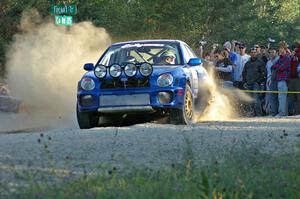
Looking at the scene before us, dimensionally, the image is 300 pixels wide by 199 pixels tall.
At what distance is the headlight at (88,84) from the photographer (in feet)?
44.0

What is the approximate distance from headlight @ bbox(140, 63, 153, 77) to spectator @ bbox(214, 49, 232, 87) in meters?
7.47

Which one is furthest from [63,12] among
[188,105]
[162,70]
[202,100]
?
[188,105]

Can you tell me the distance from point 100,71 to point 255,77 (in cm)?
732

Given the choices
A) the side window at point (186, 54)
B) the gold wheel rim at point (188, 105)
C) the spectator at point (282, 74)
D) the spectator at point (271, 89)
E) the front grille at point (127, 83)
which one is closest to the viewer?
the front grille at point (127, 83)

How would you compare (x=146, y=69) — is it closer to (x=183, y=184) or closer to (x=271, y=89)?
(x=183, y=184)

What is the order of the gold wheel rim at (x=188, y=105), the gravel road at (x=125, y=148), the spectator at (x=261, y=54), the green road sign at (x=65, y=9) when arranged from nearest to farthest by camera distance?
1. the gravel road at (x=125, y=148)
2. the gold wheel rim at (x=188, y=105)
3. the green road sign at (x=65, y=9)
4. the spectator at (x=261, y=54)

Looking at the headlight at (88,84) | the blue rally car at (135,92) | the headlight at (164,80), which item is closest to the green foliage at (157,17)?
the blue rally car at (135,92)

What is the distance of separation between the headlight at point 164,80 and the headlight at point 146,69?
0.20 metres

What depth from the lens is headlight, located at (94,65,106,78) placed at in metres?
13.4

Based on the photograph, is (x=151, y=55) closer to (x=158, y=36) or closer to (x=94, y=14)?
(x=158, y=36)

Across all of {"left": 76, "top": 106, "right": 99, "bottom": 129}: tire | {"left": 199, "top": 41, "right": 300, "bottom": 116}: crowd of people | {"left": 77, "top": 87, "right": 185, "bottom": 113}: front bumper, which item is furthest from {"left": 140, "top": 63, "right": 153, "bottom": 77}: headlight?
{"left": 199, "top": 41, "right": 300, "bottom": 116}: crowd of people

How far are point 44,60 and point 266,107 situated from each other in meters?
7.01

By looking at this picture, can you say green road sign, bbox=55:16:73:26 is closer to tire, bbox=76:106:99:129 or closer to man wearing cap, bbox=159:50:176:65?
man wearing cap, bbox=159:50:176:65

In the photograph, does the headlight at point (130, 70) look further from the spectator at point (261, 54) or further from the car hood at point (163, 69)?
the spectator at point (261, 54)
